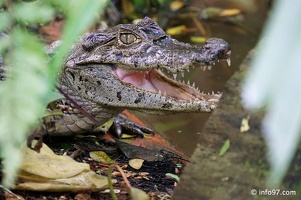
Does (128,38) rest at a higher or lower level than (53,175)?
higher

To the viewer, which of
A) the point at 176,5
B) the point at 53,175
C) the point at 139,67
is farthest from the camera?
the point at 176,5

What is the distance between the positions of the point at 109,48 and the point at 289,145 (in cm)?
289

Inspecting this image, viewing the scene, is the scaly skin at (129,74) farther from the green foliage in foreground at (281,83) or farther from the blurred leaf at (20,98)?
the green foliage in foreground at (281,83)

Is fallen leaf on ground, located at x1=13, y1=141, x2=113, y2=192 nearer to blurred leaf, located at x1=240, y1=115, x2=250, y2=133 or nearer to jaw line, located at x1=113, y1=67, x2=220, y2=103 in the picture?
blurred leaf, located at x1=240, y1=115, x2=250, y2=133

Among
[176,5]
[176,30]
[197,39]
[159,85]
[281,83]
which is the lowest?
[281,83]

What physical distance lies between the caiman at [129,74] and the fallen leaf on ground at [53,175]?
0.86 m

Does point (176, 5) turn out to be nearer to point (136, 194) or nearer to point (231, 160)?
point (136, 194)

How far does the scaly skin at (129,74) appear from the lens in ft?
10.2

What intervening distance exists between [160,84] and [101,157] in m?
0.67

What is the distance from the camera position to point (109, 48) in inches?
132

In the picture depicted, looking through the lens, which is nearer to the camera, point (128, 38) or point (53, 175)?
point (53, 175)

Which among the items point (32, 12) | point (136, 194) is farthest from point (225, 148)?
point (32, 12)

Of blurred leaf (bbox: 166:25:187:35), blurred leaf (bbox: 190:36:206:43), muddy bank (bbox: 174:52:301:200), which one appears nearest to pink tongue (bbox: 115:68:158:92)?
muddy bank (bbox: 174:52:301:200)

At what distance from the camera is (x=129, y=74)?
3.34 metres
